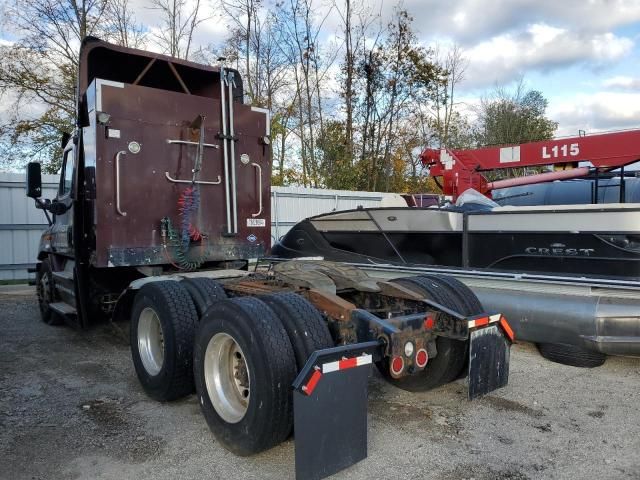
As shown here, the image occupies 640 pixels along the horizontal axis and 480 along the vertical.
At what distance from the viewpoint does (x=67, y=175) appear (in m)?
6.54

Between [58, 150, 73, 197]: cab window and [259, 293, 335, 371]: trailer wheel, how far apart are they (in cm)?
384

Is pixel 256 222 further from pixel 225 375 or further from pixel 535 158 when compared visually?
pixel 535 158

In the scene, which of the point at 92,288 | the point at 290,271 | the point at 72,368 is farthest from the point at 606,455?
the point at 92,288

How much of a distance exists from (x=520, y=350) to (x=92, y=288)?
4692mm

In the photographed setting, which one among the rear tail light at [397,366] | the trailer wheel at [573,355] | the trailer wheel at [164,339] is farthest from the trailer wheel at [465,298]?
the trailer wheel at [164,339]

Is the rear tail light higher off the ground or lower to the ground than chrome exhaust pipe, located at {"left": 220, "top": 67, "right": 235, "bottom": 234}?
lower

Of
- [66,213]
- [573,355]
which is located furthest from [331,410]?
[66,213]

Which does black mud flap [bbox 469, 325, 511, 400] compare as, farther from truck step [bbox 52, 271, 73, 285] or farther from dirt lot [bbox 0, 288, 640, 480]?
truck step [bbox 52, 271, 73, 285]

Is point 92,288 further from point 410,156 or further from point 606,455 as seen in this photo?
point 410,156

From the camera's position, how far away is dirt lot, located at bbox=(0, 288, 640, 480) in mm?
3232

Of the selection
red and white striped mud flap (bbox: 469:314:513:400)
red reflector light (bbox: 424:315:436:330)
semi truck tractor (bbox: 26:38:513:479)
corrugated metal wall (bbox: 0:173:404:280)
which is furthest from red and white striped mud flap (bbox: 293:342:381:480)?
corrugated metal wall (bbox: 0:173:404:280)

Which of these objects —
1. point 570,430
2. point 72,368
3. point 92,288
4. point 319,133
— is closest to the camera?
point 570,430

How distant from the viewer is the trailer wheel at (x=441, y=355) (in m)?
4.11

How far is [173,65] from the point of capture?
627 cm
